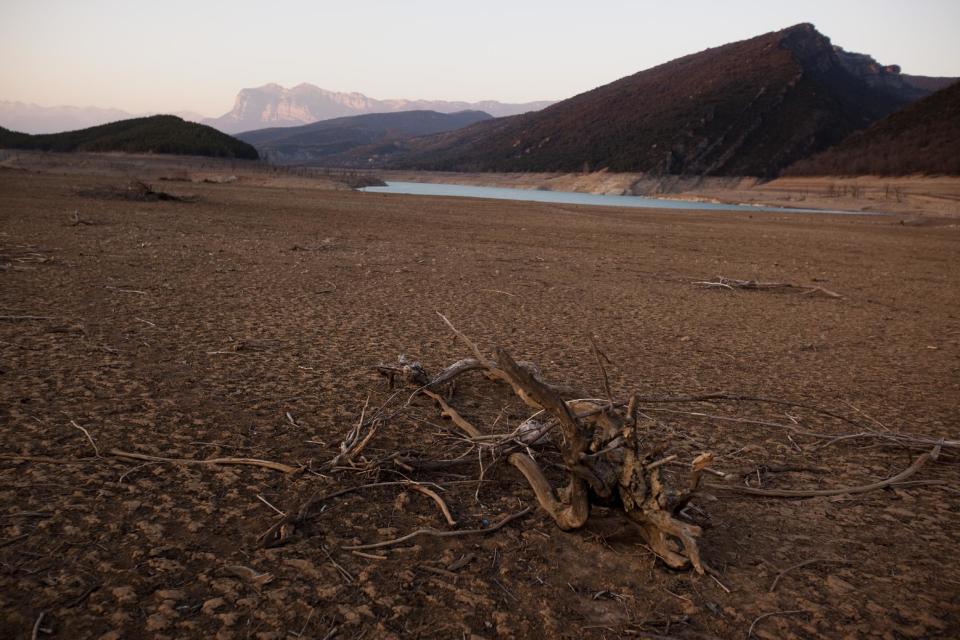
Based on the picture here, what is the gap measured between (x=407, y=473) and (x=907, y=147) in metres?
64.6

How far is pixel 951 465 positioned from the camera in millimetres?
2746

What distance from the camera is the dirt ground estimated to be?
64.2 inches

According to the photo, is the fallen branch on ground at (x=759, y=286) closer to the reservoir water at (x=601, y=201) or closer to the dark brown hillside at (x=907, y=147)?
the reservoir water at (x=601, y=201)

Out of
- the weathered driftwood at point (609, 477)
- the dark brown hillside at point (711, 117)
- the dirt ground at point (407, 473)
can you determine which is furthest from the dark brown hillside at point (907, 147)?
the weathered driftwood at point (609, 477)

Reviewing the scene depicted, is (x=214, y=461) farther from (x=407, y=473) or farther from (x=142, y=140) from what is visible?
(x=142, y=140)

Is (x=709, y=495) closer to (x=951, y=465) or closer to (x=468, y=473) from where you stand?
(x=468, y=473)

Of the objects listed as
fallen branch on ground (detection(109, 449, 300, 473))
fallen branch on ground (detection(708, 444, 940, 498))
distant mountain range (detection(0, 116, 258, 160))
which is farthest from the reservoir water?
fallen branch on ground (detection(708, 444, 940, 498))

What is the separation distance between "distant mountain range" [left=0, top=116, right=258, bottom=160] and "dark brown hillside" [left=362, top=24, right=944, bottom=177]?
150 feet

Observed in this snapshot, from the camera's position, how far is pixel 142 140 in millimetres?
56312

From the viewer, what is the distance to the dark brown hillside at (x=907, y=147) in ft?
153

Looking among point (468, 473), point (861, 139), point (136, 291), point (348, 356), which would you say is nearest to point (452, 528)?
point (468, 473)

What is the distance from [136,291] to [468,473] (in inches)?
172

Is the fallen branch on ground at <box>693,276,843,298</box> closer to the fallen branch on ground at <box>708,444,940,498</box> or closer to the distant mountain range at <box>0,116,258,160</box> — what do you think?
the fallen branch on ground at <box>708,444,940,498</box>

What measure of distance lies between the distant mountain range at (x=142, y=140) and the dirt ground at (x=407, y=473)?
56669mm
